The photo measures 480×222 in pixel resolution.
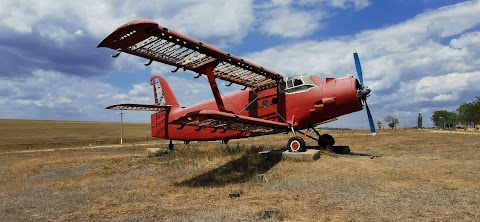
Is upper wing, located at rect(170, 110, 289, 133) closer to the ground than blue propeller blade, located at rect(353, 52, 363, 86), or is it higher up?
closer to the ground

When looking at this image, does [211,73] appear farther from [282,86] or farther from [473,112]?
[473,112]

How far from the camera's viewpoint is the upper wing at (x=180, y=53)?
11.7m

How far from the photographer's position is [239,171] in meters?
13.9

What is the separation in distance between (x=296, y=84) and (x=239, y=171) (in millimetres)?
5308

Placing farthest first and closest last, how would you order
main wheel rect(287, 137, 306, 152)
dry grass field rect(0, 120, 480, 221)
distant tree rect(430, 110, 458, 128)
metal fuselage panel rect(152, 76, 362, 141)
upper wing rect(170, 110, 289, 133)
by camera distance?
1. distant tree rect(430, 110, 458, 128)
2. metal fuselage panel rect(152, 76, 362, 141)
3. main wheel rect(287, 137, 306, 152)
4. upper wing rect(170, 110, 289, 133)
5. dry grass field rect(0, 120, 480, 221)

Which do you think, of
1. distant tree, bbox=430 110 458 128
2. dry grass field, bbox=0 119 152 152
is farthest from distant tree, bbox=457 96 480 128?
dry grass field, bbox=0 119 152 152

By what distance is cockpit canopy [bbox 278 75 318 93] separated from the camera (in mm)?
16297

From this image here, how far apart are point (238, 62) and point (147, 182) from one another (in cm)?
635

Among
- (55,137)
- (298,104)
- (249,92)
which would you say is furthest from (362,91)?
(55,137)

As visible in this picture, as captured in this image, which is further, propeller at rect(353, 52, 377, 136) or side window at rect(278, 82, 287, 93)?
side window at rect(278, 82, 287, 93)

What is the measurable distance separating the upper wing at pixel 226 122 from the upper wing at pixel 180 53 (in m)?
2.56

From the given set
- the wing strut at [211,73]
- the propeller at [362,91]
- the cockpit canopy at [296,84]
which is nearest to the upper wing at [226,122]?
the cockpit canopy at [296,84]

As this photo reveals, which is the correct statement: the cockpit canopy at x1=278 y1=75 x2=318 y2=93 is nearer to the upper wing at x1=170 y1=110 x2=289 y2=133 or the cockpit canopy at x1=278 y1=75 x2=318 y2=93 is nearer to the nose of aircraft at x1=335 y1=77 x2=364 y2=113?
the nose of aircraft at x1=335 y1=77 x2=364 y2=113

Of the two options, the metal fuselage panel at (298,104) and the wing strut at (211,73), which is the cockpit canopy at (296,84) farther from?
the wing strut at (211,73)
